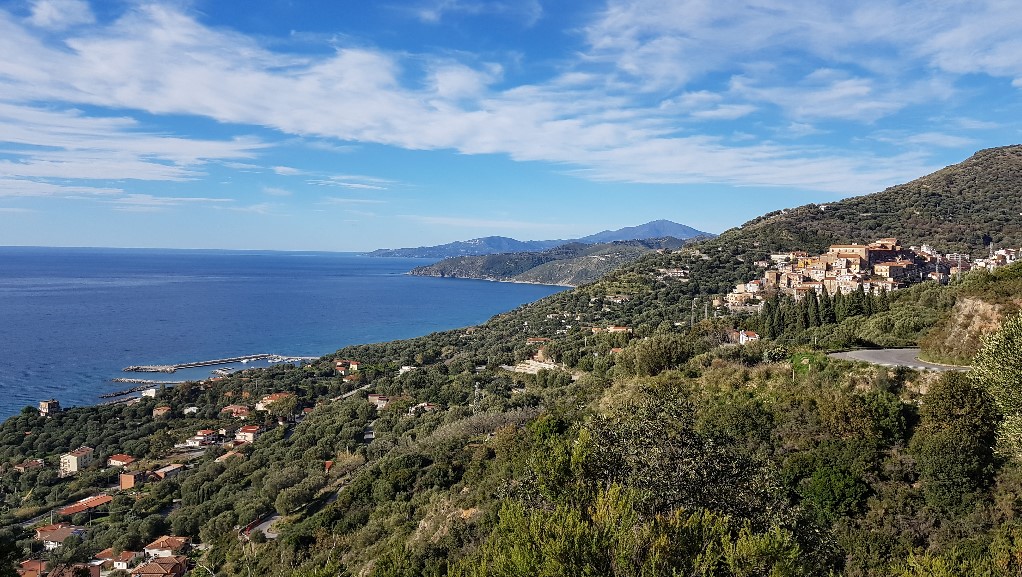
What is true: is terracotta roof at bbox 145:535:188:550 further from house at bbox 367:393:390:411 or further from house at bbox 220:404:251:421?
house at bbox 220:404:251:421

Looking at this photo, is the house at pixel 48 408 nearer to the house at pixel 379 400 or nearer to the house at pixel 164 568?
the house at pixel 379 400

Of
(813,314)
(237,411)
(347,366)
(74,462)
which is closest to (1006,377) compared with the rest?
(813,314)

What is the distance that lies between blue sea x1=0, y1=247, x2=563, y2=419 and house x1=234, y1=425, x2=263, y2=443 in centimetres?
1994

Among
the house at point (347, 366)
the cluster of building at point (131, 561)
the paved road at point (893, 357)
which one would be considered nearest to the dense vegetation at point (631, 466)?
the cluster of building at point (131, 561)

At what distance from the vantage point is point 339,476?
24688 mm

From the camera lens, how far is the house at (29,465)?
103ft

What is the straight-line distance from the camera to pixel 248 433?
35.5 metres

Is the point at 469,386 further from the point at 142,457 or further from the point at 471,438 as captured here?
the point at 142,457

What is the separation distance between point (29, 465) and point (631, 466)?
36774 mm

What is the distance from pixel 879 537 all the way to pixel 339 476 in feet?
64.8

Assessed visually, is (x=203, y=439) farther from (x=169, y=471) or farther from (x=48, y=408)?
(x=48, y=408)

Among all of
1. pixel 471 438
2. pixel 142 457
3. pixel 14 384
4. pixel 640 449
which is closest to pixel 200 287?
pixel 14 384

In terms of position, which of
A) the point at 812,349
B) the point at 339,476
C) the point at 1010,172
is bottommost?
the point at 339,476

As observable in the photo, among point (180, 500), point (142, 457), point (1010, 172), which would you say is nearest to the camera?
point (180, 500)
